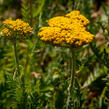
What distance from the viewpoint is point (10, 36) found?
1.85m

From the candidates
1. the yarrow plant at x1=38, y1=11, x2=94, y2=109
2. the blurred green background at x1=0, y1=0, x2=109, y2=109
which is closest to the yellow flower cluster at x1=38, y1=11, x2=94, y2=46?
the yarrow plant at x1=38, y1=11, x2=94, y2=109

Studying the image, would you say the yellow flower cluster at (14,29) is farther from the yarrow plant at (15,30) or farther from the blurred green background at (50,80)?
the blurred green background at (50,80)

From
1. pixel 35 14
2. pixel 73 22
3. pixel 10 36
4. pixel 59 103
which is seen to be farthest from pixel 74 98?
pixel 35 14

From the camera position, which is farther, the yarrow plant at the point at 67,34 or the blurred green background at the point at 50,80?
the blurred green background at the point at 50,80

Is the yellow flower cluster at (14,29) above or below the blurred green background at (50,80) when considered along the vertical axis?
above

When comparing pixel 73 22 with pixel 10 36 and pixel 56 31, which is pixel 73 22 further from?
pixel 10 36

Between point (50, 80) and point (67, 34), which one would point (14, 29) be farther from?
point (50, 80)

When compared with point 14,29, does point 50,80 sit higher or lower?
lower

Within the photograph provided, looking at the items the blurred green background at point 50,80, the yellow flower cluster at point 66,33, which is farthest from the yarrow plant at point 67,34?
the blurred green background at point 50,80

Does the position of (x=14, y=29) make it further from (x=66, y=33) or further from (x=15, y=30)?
(x=66, y=33)

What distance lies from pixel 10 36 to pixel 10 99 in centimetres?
118

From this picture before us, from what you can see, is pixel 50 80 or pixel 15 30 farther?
pixel 50 80

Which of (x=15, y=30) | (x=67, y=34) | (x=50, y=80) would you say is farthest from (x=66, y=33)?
(x=50, y=80)

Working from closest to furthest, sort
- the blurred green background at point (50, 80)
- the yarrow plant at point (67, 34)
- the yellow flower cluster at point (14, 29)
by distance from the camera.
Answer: the yarrow plant at point (67, 34) < the yellow flower cluster at point (14, 29) < the blurred green background at point (50, 80)
